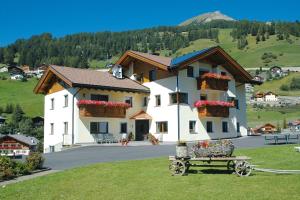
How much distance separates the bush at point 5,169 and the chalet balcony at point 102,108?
21.4 m

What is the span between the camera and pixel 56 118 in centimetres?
4431

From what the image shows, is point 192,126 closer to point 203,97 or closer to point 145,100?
point 203,97

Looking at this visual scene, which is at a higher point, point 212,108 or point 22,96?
point 22,96

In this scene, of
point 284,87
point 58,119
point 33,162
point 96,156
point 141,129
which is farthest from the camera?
point 284,87

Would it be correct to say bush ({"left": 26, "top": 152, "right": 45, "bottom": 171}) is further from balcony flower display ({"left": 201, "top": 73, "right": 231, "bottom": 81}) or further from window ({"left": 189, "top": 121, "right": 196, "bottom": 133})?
balcony flower display ({"left": 201, "top": 73, "right": 231, "bottom": 81})

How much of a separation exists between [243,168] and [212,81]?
29133mm

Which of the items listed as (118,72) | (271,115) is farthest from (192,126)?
(271,115)

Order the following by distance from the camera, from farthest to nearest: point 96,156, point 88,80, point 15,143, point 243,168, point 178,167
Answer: point 15,143 < point 88,80 < point 96,156 < point 178,167 < point 243,168

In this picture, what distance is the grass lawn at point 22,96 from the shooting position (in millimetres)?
106750

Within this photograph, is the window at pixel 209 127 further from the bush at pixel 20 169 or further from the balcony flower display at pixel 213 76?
the bush at pixel 20 169

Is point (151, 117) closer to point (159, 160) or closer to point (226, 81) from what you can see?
point (226, 81)

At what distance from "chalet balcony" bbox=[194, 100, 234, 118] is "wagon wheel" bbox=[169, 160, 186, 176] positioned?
88.8ft

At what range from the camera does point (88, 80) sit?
41.8 meters

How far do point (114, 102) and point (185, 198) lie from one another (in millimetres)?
30857
